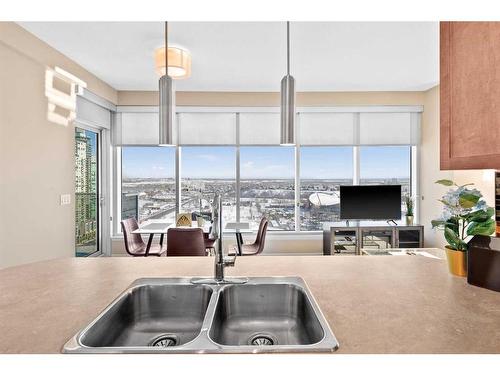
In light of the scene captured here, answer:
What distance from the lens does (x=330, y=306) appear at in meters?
1.07

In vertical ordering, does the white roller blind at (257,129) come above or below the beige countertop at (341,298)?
above

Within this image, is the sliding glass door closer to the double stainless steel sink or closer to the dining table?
the dining table

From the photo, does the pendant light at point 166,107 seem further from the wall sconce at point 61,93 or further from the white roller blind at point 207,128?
the white roller blind at point 207,128

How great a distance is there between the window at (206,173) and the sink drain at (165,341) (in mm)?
3808

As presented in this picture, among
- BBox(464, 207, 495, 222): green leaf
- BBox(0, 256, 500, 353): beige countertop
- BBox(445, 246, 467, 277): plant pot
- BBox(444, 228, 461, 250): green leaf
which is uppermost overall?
BBox(464, 207, 495, 222): green leaf

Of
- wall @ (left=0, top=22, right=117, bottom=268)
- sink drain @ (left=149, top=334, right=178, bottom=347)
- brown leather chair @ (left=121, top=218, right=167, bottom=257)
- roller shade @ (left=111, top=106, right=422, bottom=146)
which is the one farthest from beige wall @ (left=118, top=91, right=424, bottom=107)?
sink drain @ (left=149, top=334, right=178, bottom=347)

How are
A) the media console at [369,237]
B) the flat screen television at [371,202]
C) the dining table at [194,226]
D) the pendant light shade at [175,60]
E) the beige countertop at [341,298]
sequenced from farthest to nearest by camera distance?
the flat screen television at [371,202]
the media console at [369,237]
the dining table at [194,226]
the pendant light shade at [175,60]
the beige countertop at [341,298]

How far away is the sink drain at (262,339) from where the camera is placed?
3.88 feet

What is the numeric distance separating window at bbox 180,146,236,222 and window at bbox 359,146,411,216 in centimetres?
200

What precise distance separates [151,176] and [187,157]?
63cm

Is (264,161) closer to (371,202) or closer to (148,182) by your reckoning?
(371,202)

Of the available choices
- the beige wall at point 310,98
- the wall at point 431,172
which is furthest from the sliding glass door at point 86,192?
the wall at point 431,172

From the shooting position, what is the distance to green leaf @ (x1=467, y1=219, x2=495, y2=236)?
4.23 ft
